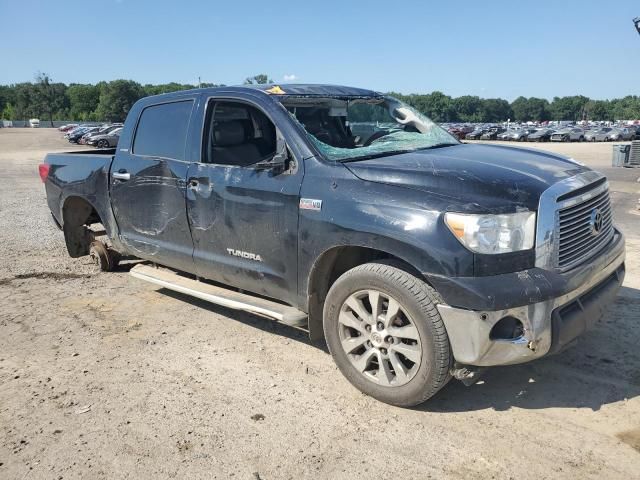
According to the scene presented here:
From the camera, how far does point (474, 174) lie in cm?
319

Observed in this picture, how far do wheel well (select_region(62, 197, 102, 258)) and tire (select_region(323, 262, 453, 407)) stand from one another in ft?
12.5

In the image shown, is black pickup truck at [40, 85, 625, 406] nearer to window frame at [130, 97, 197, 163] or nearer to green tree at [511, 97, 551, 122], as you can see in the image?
window frame at [130, 97, 197, 163]

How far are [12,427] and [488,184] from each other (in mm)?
3159

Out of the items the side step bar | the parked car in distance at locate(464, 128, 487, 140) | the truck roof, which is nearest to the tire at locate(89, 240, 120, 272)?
the side step bar

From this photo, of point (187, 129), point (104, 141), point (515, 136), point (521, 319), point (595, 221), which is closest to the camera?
point (521, 319)

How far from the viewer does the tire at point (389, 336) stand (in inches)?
119

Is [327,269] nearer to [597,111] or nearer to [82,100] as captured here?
[82,100]

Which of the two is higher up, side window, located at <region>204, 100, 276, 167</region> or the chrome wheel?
side window, located at <region>204, 100, 276, 167</region>

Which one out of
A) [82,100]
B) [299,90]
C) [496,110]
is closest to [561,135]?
[299,90]

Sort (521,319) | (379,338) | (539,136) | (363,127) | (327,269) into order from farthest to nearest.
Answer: (539,136)
(363,127)
(327,269)
(379,338)
(521,319)

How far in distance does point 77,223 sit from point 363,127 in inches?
148

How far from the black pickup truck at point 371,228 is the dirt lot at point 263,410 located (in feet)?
1.14

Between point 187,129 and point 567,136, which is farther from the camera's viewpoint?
point 567,136

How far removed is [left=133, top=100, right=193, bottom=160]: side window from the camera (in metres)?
4.55
